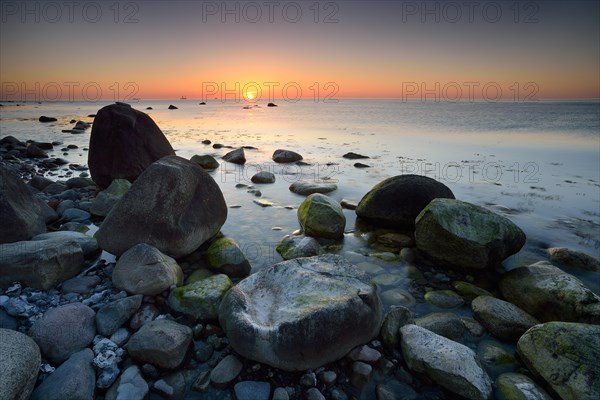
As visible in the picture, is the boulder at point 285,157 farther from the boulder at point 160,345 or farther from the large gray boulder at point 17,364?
the large gray boulder at point 17,364

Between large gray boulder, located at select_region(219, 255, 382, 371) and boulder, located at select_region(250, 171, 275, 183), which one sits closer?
large gray boulder, located at select_region(219, 255, 382, 371)

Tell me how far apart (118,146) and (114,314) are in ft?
22.9

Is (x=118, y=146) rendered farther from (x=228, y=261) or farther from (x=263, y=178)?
(x=228, y=261)

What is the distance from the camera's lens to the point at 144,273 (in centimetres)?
441

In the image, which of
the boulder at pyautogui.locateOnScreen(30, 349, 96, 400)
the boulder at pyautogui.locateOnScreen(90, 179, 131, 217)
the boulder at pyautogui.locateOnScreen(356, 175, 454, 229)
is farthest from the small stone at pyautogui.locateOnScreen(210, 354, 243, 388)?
the boulder at pyautogui.locateOnScreen(90, 179, 131, 217)

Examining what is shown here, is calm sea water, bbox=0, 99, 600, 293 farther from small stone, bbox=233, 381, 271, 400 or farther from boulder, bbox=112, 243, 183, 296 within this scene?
small stone, bbox=233, 381, 271, 400

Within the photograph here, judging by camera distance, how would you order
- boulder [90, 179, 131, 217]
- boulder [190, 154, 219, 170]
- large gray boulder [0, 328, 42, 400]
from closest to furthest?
large gray boulder [0, 328, 42, 400], boulder [90, 179, 131, 217], boulder [190, 154, 219, 170]

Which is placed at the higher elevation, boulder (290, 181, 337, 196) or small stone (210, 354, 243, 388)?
boulder (290, 181, 337, 196)

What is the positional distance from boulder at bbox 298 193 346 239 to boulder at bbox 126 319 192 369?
12.0 feet

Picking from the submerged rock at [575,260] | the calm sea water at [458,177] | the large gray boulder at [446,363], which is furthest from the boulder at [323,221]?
the submerged rock at [575,260]

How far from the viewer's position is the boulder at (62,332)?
134 inches

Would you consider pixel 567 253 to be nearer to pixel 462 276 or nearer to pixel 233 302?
pixel 462 276

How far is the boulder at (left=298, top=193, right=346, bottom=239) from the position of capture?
6797 millimetres

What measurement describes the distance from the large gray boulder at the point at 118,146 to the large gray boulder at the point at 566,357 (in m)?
9.59
